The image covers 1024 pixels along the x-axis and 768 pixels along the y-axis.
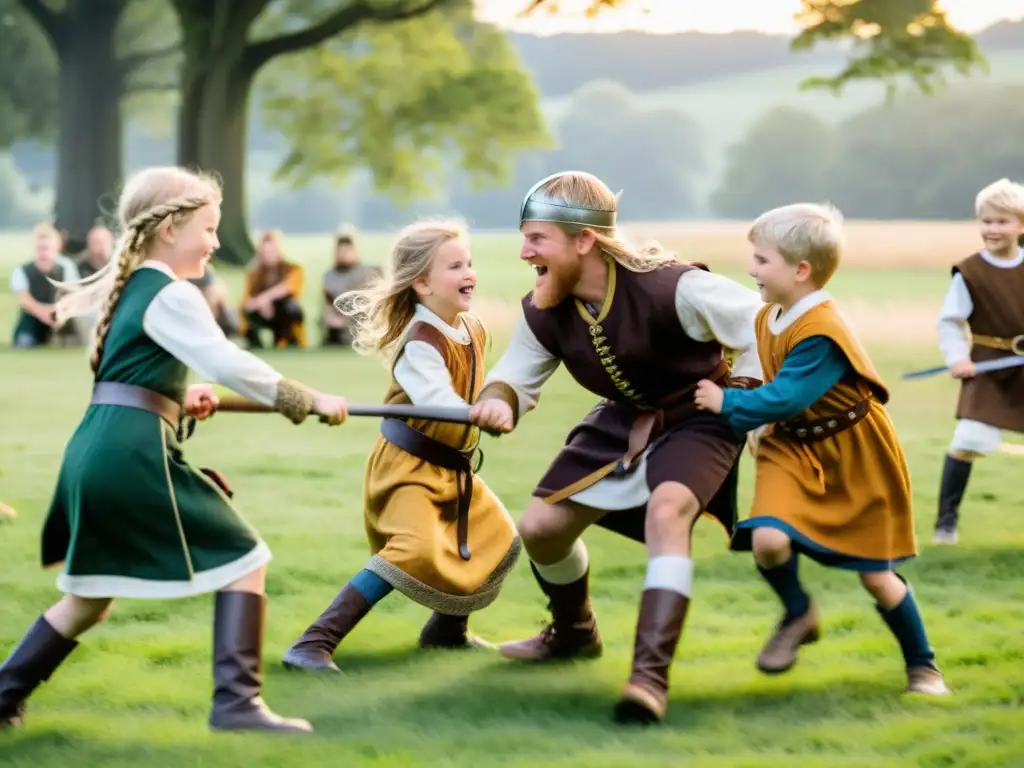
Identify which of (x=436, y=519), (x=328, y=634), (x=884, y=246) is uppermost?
(x=436, y=519)

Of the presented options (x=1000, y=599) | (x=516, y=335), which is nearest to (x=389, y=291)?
(x=516, y=335)

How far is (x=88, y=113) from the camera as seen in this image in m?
30.3

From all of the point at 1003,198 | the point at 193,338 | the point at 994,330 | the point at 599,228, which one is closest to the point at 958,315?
the point at 994,330

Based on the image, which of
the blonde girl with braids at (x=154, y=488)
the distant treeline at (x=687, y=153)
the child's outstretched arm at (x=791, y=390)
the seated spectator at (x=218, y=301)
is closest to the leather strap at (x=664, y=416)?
the child's outstretched arm at (x=791, y=390)

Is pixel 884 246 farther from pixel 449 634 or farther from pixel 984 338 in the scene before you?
pixel 449 634

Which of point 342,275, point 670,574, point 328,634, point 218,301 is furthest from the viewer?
point 342,275

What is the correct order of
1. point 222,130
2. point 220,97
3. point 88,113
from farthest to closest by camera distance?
point 88,113 < point 222,130 < point 220,97

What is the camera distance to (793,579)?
15.4 ft

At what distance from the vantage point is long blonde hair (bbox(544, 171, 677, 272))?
4609 mm

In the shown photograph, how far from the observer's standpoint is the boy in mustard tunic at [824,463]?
4.53 meters

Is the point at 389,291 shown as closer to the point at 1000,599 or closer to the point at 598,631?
the point at 598,631

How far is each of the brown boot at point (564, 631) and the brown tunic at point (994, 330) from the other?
8.80ft

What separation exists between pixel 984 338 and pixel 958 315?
0.19 m

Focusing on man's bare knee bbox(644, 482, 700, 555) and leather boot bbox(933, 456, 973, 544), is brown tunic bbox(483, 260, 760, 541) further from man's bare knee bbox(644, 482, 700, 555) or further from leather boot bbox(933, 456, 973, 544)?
leather boot bbox(933, 456, 973, 544)
